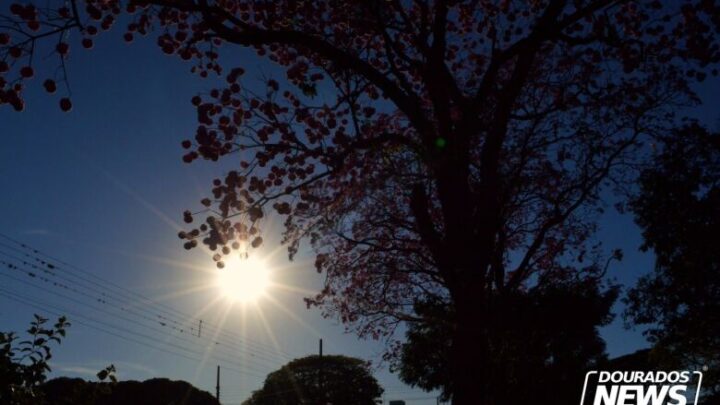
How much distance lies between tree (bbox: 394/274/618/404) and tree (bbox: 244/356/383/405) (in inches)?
1647

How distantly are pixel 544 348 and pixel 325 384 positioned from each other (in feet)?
207

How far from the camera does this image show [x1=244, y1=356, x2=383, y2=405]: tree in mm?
79450

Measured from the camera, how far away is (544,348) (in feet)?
71.2

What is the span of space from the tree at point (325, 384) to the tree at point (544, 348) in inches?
1647

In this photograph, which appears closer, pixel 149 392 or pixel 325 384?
pixel 149 392

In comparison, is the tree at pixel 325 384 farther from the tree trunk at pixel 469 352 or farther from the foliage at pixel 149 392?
the tree trunk at pixel 469 352

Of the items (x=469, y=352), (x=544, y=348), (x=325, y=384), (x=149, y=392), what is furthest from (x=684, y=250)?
(x=325, y=384)

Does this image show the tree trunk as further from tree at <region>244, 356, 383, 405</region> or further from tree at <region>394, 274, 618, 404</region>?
tree at <region>244, 356, 383, 405</region>

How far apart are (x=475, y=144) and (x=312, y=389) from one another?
72.1m

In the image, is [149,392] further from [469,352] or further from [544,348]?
[469,352]

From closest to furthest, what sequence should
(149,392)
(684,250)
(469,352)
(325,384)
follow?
(469,352), (684,250), (149,392), (325,384)

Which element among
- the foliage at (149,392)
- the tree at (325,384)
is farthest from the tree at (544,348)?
the tree at (325,384)

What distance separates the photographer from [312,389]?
80250 mm

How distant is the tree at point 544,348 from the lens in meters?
16.4
